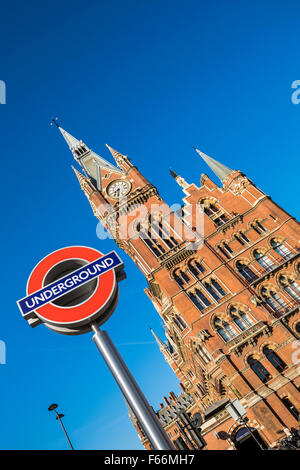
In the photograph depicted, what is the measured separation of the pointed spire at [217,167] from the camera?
48938 mm

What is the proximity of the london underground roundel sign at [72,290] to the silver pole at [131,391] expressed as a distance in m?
0.53

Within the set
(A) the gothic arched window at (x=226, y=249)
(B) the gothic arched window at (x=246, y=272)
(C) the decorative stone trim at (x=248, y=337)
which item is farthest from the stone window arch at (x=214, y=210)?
(C) the decorative stone trim at (x=248, y=337)

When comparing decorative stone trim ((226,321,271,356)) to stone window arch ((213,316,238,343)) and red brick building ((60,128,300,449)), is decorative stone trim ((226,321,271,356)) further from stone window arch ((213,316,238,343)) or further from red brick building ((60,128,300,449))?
stone window arch ((213,316,238,343))

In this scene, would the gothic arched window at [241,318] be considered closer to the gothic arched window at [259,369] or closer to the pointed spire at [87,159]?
the gothic arched window at [259,369]

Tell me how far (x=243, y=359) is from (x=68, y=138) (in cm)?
5564

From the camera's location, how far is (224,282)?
37.5m

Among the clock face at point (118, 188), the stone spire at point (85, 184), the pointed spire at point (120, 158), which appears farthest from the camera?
the pointed spire at point (120, 158)

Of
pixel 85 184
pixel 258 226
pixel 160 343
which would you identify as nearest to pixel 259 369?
pixel 258 226

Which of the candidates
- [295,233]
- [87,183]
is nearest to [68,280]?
[295,233]

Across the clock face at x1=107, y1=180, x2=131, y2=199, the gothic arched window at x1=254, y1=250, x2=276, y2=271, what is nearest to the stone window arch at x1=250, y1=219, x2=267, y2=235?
the gothic arched window at x1=254, y1=250, x2=276, y2=271

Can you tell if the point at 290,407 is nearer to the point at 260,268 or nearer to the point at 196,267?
the point at 260,268

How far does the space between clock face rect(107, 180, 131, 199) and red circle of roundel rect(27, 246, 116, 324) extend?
40841mm

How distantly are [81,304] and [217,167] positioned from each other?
44.7m
